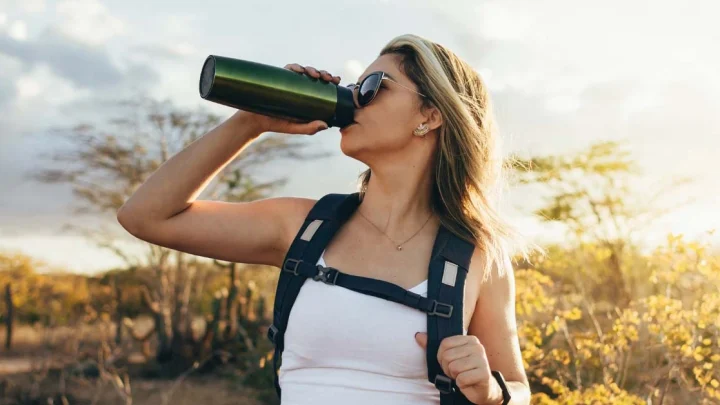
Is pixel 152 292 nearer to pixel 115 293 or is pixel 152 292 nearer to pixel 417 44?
pixel 115 293

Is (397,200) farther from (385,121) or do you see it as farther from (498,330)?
(498,330)

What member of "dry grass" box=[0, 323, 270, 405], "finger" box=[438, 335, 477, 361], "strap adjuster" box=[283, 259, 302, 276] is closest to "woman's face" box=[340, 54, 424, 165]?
"strap adjuster" box=[283, 259, 302, 276]

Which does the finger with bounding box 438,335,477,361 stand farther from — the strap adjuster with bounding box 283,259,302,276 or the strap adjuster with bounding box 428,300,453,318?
the strap adjuster with bounding box 283,259,302,276

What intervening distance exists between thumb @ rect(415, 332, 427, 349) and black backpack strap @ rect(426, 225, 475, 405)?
13 millimetres

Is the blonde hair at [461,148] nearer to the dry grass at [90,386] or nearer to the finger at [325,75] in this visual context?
the finger at [325,75]

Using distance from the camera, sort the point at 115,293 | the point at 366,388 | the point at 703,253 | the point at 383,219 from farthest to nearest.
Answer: the point at 115,293 → the point at 703,253 → the point at 383,219 → the point at 366,388

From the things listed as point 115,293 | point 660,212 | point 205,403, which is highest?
point 660,212

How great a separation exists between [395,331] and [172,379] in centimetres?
1222

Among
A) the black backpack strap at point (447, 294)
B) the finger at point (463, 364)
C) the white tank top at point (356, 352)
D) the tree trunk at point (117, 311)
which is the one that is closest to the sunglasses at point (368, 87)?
the black backpack strap at point (447, 294)

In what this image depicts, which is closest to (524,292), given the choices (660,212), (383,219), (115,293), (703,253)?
(703,253)

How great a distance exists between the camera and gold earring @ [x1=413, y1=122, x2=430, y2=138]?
2.21 meters

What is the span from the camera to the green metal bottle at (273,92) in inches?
77.3

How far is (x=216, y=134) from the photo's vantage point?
2.17 meters

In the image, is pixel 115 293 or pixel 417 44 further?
pixel 115 293
